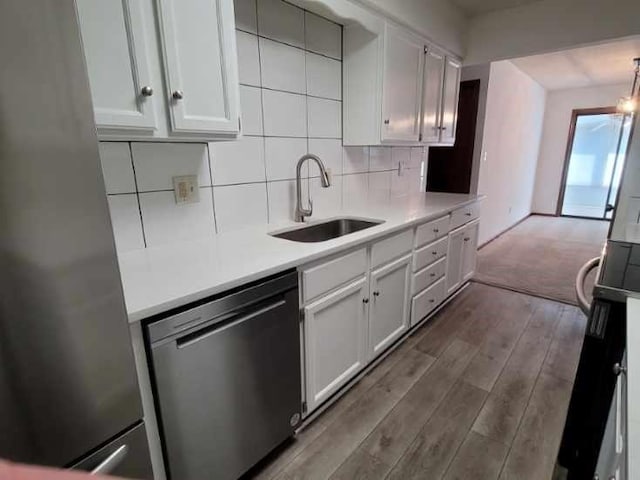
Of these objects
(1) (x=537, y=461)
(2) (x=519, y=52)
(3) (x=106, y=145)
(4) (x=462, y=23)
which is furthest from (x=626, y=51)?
(3) (x=106, y=145)

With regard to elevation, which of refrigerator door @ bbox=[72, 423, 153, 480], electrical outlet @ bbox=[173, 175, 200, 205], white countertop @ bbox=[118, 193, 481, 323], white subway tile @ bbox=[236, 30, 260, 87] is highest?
white subway tile @ bbox=[236, 30, 260, 87]

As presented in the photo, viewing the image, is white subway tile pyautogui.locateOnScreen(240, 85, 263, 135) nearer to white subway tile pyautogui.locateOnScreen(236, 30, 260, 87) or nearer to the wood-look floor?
white subway tile pyautogui.locateOnScreen(236, 30, 260, 87)

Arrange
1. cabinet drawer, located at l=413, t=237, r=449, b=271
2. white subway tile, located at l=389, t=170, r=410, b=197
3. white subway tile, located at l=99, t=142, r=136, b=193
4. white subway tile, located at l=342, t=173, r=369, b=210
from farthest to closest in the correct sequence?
white subway tile, located at l=389, t=170, r=410, b=197 < white subway tile, located at l=342, t=173, r=369, b=210 < cabinet drawer, located at l=413, t=237, r=449, b=271 < white subway tile, located at l=99, t=142, r=136, b=193

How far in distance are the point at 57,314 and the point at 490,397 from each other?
77.2 inches

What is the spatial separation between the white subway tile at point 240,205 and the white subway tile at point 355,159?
2.49 feet

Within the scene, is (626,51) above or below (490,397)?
above

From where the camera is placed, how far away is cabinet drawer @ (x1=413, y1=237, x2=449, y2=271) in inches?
86.9

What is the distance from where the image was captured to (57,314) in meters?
0.64

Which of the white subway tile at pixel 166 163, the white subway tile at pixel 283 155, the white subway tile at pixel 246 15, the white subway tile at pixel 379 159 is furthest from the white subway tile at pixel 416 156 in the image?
the white subway tile at pixel 166 163

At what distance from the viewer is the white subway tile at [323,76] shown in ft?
6.70

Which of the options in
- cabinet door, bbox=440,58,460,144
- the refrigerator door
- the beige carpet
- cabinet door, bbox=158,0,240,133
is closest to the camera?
the refrigerator door

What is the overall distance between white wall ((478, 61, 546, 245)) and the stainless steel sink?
2652mm

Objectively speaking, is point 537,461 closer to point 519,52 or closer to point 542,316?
point 542,316

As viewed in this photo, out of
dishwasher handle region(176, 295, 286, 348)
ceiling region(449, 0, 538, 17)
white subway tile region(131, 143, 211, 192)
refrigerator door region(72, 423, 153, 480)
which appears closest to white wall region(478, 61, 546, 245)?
ceiling region(449, 0, 538, 17)
